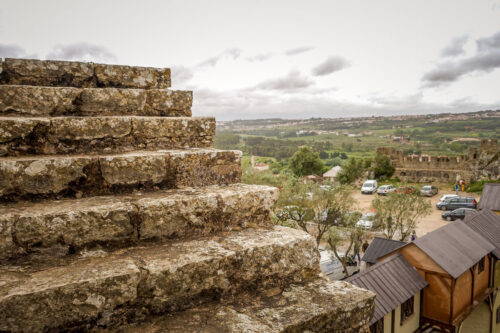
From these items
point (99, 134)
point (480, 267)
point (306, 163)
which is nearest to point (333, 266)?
point (480, 267)

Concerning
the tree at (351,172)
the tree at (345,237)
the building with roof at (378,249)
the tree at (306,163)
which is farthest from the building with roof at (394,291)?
the tree at (306,163)

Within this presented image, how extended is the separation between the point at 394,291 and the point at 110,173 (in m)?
10.4

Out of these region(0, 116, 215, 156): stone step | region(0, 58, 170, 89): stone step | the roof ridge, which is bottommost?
the roof ridge

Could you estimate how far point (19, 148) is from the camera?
7.30 ft

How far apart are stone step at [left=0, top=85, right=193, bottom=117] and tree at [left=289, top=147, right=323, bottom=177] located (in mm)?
46740

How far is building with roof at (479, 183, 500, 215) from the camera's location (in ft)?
61.5

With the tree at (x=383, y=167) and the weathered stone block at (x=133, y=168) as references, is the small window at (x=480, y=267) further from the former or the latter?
the tree at (x=383, y=167)

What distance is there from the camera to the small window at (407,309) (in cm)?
1077

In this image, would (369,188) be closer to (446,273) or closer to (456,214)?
(456,214)

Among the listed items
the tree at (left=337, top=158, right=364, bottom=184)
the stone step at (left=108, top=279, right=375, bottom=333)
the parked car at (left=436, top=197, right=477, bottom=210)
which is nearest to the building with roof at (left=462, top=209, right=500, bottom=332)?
the parked car at (left=436, top=197, right=477, bottom=210)

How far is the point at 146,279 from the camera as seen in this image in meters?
1.61

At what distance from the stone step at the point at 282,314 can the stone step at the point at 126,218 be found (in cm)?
51

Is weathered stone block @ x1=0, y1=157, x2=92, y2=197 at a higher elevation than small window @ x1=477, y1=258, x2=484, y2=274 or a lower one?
higher

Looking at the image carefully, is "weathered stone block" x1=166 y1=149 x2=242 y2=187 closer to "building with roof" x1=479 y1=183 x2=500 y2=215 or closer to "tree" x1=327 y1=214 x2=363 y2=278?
"tree" x1=327 y1=214 x2=363 y2=278
